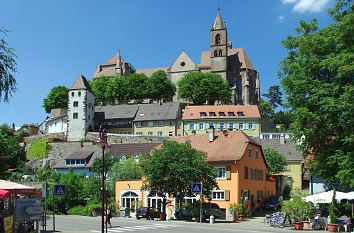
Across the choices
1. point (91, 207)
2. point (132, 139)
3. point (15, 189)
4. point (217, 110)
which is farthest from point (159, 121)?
point (15, 189)

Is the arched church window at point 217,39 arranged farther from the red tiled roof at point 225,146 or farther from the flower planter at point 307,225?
the flower planter at point 307,225

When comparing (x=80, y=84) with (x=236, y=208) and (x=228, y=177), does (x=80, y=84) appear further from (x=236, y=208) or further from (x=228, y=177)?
(x=236, y=208)

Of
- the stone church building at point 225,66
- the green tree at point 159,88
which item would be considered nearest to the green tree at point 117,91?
the green tree at point 159,88

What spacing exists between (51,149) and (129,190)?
42.7 meters

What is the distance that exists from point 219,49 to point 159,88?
836 inches

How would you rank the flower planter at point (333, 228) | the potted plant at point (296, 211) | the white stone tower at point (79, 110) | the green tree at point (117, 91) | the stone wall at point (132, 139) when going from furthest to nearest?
the green tree at point (117, 91)
the white stone tower at point (79, 110)
the stone wall at point (132, 139)
the potted plant at point (296, 211)
the flower planter at point (333, 228)

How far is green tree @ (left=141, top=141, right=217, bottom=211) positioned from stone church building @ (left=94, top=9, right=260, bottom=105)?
8366cm

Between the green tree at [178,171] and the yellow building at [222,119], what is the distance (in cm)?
5865

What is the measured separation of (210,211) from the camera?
1681 inches

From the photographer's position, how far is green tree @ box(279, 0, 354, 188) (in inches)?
1273

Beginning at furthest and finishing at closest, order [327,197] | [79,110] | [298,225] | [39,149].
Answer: [79,110]
[39,149]
[327,197]
[298,225]

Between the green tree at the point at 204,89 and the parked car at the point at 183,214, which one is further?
the green tree at the point at 204,89

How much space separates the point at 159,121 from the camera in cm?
10788

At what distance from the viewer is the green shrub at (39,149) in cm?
9306
